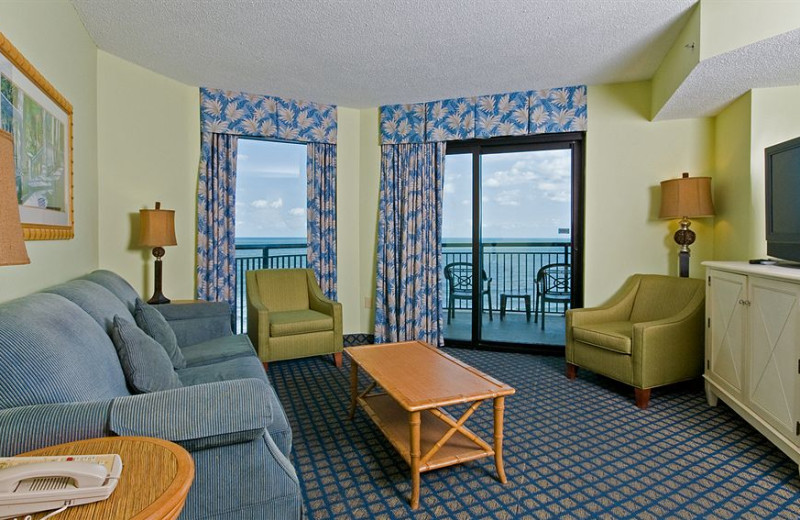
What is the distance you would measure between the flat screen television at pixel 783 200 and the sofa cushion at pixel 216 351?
10.6 feet

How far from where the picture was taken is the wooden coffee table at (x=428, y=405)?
1906 millimetres

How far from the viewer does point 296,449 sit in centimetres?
237

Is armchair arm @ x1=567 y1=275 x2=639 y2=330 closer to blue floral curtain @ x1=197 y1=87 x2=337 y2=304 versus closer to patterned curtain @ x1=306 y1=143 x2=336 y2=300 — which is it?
patterned curtain @ x1=306 y1=143 x2=336 y2=300

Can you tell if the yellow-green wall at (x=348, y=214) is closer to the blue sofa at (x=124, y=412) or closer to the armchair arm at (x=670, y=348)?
the armchair arm at (x=670, y=348)

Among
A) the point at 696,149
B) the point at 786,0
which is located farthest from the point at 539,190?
the point at 786,0

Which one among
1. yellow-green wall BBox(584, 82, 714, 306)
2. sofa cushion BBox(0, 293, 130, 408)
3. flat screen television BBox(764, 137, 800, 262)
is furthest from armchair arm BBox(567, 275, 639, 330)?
sofa cushion BBox(0, 293, 130, 408)

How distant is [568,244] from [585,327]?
1.14 metres

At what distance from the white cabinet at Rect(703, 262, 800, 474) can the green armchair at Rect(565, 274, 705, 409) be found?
157mm

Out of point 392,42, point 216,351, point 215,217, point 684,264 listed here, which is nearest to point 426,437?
point 216,351

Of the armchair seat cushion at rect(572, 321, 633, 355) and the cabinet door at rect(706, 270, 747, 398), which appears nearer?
the cabinet door at rect(706, 270, 747, 398)

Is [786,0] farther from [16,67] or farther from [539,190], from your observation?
[16,67]

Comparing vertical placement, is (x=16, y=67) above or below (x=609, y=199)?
above

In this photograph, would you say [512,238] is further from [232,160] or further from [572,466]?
[232,160]

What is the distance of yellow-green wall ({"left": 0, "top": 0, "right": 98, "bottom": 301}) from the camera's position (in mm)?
1962
